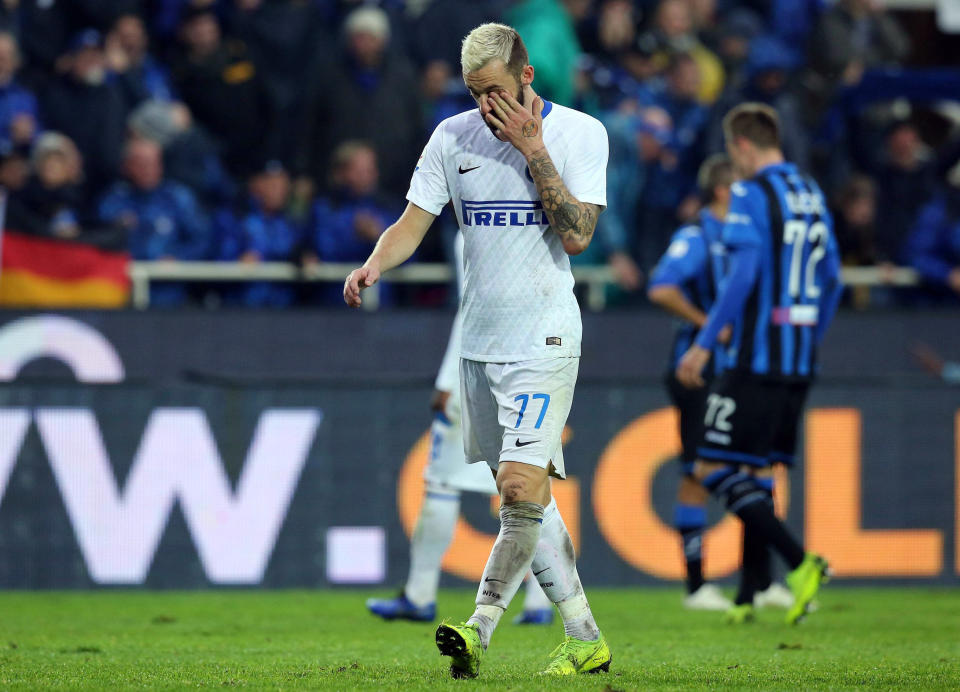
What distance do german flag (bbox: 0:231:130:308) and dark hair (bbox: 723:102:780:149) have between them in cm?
491

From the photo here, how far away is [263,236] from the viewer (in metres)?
12.4

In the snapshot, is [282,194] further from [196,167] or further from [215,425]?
[215,425]

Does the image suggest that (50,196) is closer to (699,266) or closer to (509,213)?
(699,266)

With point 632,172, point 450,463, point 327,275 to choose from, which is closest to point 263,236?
point 327,275

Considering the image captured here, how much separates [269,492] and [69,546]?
1.24 meters

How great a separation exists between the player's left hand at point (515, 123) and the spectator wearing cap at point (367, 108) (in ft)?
23.9

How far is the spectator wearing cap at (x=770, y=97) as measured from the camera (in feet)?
42.7

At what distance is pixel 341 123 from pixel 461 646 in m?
8.13

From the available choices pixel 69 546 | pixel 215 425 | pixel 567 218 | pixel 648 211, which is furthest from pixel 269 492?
pixel 567 218

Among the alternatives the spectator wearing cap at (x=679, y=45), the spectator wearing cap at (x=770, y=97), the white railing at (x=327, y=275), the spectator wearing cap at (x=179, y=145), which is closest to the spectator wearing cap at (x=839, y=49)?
the spectator wearing cap at (x=679, y=45)

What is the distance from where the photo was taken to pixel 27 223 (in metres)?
11.6

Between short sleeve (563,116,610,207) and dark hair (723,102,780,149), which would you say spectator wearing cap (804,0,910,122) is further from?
short sleeve (563,116,610,207)

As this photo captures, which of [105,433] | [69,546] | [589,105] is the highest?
[589,105]

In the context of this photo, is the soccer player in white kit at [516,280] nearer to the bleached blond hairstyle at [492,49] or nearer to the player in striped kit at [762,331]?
the bleached blond hairstyle at [492,49]
